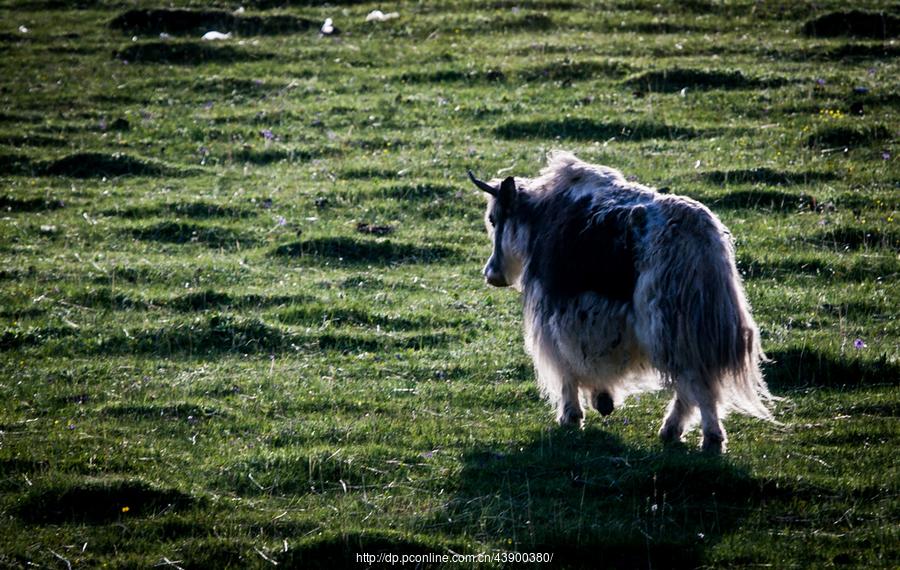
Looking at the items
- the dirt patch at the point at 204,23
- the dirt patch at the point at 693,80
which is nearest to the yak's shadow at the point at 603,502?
the dirt patch at the point at 693,80

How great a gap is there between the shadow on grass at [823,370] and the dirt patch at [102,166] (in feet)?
40.1

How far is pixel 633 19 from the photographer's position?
90.4ft

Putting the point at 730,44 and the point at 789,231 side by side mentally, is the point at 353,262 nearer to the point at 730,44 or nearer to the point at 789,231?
the point at 789,231

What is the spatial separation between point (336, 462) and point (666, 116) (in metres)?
13.1

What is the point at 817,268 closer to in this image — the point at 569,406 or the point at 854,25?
the point at 569,406

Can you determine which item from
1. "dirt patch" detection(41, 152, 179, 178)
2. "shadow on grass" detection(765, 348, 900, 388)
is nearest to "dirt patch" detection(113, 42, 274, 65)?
"dirt patch" detection(41, 152, 179, 178)

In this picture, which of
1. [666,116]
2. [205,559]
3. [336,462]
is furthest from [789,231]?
[205,559]

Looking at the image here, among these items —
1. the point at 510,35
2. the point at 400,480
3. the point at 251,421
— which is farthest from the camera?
the point at 510,35

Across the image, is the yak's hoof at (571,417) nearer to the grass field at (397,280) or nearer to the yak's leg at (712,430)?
the grass field at (397,280)

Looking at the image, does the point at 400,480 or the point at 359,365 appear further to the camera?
the point at 359,365

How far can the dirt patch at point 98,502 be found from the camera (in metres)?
8.43

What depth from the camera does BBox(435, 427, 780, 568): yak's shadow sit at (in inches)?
302

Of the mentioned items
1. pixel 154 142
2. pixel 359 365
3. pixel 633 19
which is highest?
pixel 633 19

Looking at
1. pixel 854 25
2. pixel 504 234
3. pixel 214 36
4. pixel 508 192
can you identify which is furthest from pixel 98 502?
pixel 854 25
